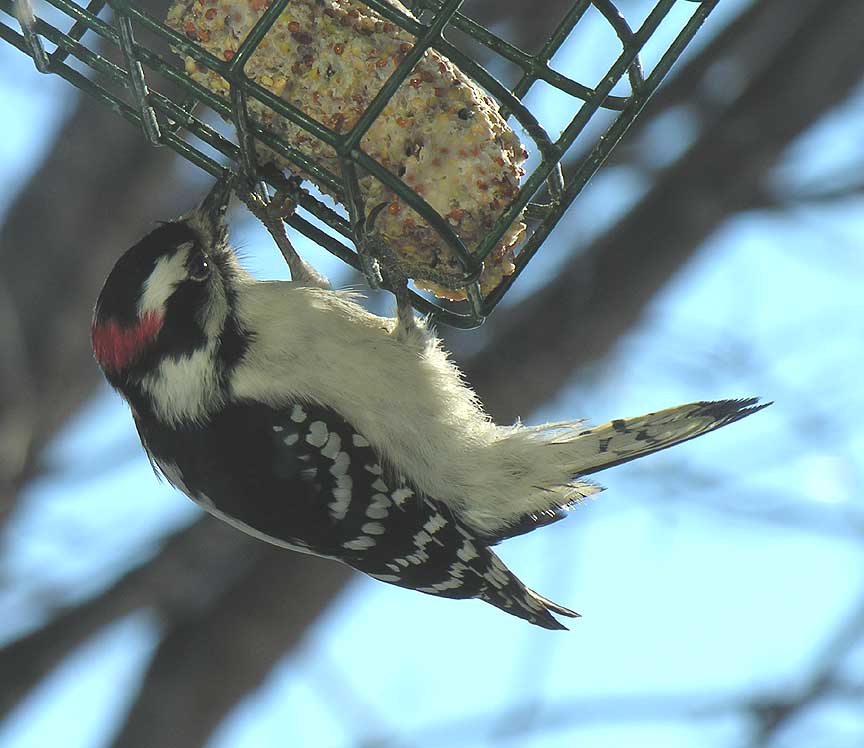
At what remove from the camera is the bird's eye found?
10.7ft

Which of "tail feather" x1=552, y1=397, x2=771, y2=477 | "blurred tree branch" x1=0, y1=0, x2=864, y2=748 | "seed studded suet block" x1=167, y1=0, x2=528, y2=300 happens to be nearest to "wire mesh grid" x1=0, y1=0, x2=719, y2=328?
"seed studded suet block" x1=167, y1=0, x2=528, y2=300

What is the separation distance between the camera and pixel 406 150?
112 inches

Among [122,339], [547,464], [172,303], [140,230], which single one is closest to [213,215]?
[172,303]

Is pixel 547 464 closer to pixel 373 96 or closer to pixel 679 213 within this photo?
pixel 373 96

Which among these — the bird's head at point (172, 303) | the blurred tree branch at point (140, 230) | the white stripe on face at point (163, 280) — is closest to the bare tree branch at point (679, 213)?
the blurred tree branch at point (140, 230)

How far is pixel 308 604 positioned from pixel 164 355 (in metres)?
2.66

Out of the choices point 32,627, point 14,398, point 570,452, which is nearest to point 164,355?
point 570,452

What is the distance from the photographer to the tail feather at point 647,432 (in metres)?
3.38

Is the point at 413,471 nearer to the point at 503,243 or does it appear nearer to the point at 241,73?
the point at 503,243

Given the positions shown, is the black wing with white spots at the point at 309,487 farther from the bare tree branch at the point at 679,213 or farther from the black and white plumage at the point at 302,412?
the bare tree branch at the point at 679,213

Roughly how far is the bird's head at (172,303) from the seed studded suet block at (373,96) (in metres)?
0.42

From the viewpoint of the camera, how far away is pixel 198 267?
10.8ft

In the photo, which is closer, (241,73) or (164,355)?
(241,73)

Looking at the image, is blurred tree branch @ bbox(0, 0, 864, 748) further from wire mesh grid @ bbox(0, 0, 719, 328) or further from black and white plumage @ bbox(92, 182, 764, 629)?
wire mesh grid @ bbox(0, 0, 719, 328)
